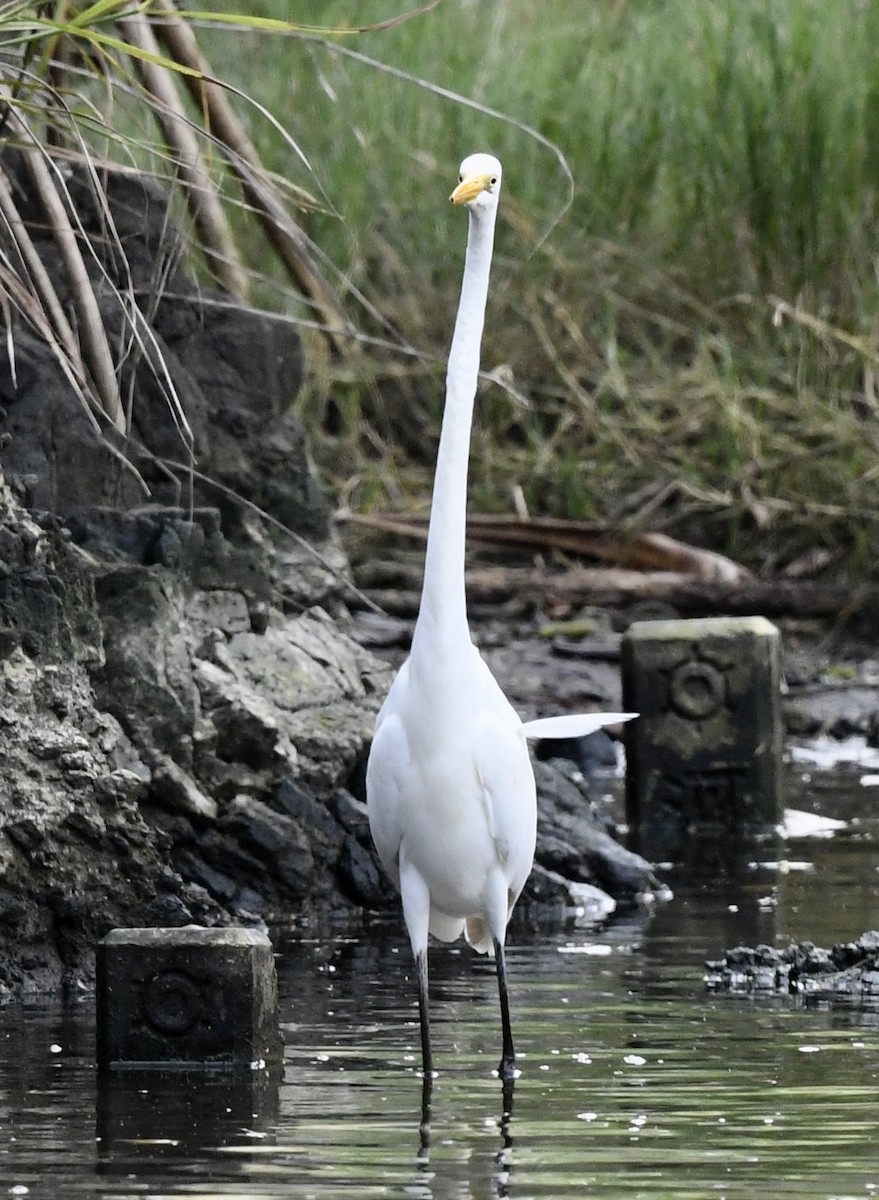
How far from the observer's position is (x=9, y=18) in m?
5.84

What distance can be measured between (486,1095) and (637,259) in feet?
35.2

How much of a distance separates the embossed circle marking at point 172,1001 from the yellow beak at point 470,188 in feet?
5.97

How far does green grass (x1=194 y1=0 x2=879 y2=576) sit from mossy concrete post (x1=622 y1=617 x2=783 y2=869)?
4.80 meters

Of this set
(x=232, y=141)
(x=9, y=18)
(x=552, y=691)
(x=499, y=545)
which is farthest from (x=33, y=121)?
(x=499, y=545)

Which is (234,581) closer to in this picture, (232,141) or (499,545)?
(232,141)

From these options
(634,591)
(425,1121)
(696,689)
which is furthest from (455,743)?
(634,591)

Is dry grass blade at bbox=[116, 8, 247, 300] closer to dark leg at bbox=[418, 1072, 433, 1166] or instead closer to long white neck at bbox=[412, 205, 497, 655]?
long white neck at bbox=[412, 205, 497, 655]

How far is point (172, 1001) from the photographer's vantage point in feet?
16.2

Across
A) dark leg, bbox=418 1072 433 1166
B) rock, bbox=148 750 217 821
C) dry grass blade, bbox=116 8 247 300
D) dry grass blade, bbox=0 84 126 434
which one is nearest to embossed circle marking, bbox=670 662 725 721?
dry grass blade, bbox=116 8 247 300

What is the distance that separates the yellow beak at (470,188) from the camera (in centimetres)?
512

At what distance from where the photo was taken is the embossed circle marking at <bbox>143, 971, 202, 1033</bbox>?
16.1 ft

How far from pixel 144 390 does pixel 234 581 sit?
2.45 ft

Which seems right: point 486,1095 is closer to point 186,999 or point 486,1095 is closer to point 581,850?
point 186,999

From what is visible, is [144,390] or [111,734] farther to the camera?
[144,390]
